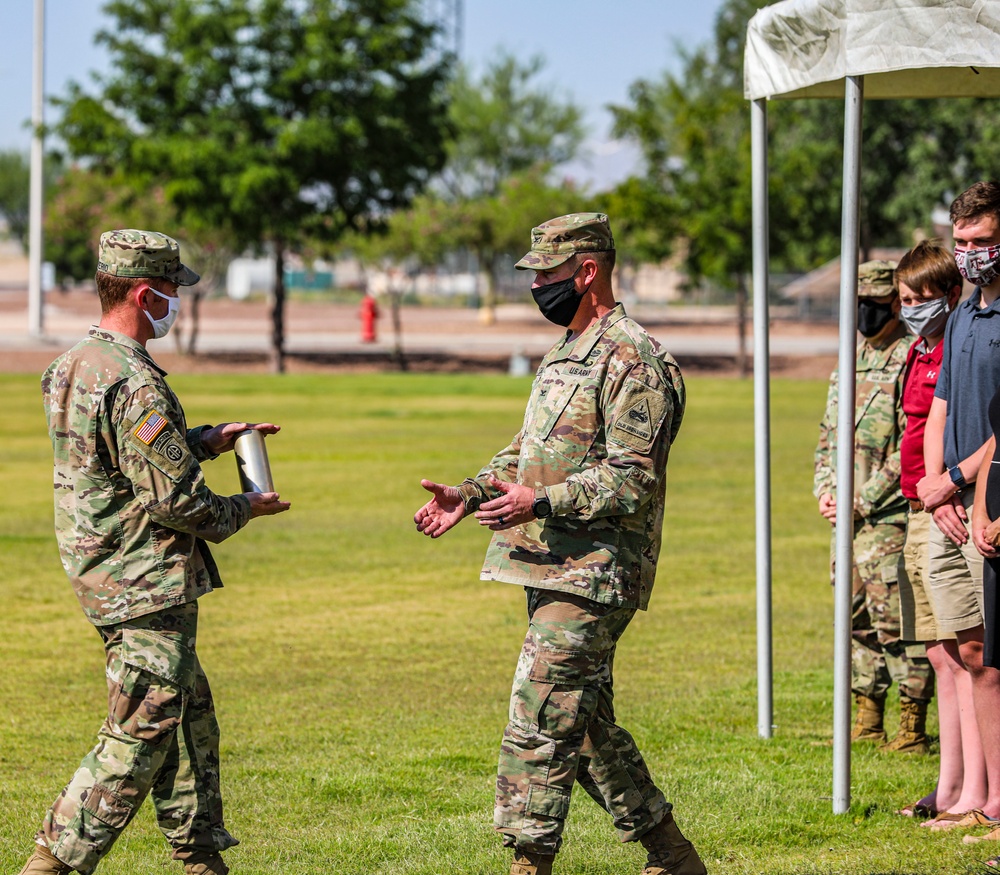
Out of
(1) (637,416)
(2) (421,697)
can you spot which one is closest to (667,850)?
(1) (637,416)

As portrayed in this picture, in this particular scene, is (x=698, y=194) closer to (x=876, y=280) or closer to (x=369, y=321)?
(x=369, y=321)

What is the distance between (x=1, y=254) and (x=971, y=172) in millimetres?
119370

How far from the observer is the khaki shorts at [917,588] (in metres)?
5.97

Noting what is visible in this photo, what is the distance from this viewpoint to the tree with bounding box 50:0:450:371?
34.6 metres

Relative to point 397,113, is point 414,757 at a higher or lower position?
lower

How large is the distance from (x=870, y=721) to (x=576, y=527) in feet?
10.4

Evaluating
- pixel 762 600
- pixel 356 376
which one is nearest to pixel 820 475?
pixel 762 600

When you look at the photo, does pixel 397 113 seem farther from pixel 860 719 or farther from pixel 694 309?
pixel 694 309

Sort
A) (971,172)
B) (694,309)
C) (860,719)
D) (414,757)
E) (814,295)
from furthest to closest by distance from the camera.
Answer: (694,309), (814,295), (971,172), (860,719), (414,757)

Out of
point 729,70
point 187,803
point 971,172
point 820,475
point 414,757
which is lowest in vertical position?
point 414,757

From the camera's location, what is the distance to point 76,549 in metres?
4.57

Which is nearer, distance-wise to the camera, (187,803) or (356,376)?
(187,803)

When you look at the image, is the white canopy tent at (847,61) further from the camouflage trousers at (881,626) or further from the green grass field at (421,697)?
the camouflage trousers at (881,626)

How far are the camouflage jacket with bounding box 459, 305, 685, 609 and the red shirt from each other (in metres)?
1.85
